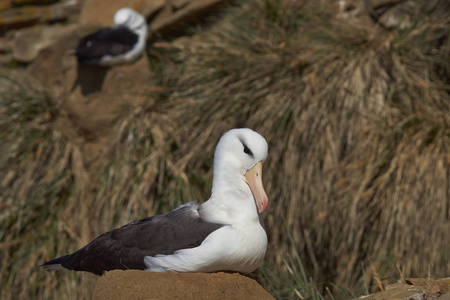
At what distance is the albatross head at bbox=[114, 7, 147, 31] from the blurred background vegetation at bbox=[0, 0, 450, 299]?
406 millimetres

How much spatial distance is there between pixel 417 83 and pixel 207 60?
1.80 m

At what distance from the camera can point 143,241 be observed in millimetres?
2844

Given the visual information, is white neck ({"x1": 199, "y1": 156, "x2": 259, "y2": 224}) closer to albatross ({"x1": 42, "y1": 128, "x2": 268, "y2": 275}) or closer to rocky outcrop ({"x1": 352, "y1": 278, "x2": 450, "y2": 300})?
albatross ({"x1": 42, "y1": 128, "x2": 268, "y2": 275})

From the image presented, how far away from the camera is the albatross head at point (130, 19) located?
5.93m

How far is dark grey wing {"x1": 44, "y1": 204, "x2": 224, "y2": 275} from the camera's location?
2797mm

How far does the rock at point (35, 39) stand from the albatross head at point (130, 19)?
1.20 m

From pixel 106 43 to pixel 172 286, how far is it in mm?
3632

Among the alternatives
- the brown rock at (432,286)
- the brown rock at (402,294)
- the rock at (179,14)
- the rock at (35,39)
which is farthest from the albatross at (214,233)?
the rock at (35,39)

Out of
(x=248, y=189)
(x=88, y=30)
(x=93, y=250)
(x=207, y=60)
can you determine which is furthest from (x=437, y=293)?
(x=88, y=30)

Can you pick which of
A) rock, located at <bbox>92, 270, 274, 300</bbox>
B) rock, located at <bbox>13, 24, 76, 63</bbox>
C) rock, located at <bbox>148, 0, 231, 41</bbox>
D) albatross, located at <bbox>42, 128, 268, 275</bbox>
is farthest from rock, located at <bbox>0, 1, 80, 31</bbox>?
rock, located at <bbox>92, 270, 274, 300</bbox>

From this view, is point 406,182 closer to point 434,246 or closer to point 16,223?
point 434,246

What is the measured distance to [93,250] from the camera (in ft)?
9.71

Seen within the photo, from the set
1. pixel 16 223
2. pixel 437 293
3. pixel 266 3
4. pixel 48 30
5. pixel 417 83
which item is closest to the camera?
pixel 437 293

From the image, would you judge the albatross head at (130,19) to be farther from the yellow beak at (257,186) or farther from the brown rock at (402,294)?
the brown rock at (402,294)
